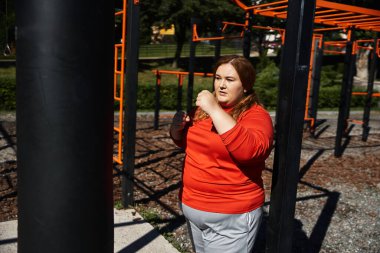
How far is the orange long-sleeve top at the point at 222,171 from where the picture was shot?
1.77 m

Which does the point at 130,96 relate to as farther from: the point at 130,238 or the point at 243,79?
the point at 243,79

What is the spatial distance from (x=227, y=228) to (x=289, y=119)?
0.67m

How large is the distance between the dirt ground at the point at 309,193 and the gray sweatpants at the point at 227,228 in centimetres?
146

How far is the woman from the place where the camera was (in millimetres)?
1806

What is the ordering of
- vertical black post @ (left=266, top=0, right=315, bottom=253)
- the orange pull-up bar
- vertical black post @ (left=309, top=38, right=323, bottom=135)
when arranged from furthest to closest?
1. vertical black post @ (left=309, top=38, right=323, bottom=135)
2. the orange pull-up bar
3. vertical black post @ (left=266, top=0, right=315, bottom=253)

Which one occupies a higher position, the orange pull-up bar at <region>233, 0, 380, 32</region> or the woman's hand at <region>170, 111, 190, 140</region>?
the orange pull-up bar at <region>233, 0, 380, 32</region>

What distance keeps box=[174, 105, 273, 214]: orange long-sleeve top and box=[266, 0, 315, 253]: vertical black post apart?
16cm

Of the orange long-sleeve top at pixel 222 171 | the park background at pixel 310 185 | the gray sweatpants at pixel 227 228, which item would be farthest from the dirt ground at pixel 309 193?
the orange long-sleeve top at pixel 222 171

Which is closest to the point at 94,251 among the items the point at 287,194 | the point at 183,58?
the point at 287,194

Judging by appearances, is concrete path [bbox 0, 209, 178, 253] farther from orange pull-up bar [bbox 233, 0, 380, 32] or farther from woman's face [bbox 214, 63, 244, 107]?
orange pull-up bar [bbox 233, 0, 380, 32]

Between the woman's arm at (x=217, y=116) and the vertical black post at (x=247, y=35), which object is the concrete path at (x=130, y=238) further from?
the vertical black post at (x=247, y=35)

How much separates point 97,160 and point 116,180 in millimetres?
4111

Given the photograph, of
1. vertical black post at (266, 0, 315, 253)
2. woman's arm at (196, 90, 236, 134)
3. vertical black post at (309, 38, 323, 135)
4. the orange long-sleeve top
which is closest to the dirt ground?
vertical black post at (309, 38, 323, 135)

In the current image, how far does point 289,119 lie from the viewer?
4.90 ft
